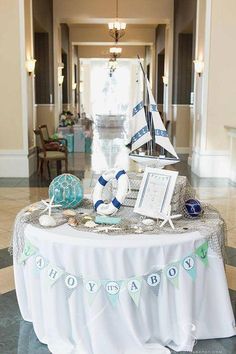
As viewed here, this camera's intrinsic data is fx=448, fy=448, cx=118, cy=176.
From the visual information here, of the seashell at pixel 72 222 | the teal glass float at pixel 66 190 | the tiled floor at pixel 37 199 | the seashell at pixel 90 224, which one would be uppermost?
the teal glass float at pixel 66 190

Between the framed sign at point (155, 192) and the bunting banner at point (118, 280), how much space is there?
13.6 inches

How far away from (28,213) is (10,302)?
81cm

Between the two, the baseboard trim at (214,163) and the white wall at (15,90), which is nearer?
the white wall at (15,90)

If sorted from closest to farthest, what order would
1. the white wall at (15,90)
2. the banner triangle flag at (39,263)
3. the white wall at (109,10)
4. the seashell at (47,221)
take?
the banner triangle flag at (39,263) < the seashell at (47,221) < the white wall at (15,90) < the white wall at (109,10)

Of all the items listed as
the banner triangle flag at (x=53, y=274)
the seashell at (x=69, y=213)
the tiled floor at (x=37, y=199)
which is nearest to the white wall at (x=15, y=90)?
the tiled floor at (x=37, y=199)

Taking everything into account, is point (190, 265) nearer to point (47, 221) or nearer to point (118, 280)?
point (118, 280)

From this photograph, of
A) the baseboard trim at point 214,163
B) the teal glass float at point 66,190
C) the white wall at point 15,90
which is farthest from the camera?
the baseboard trim at point 214,163

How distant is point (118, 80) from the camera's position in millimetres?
31297

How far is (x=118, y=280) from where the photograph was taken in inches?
93.5

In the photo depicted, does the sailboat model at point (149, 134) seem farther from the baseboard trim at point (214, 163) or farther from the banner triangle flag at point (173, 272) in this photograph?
the baseboard trim at point (214, 163)

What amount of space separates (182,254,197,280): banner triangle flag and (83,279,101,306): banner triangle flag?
0.48m

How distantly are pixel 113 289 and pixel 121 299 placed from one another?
0.23ft

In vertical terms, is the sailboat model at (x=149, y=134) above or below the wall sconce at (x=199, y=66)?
below

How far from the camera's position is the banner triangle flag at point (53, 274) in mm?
2420
